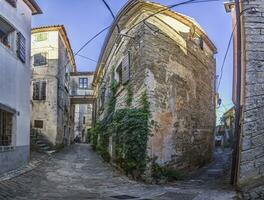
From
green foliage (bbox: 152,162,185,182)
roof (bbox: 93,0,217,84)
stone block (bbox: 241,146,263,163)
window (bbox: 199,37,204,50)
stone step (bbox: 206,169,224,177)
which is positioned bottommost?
stone step (bbox: 206,169,224,177)

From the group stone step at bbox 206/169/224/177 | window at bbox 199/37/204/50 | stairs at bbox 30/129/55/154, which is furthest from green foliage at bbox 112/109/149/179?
stairs at bbox 30/129/55/154

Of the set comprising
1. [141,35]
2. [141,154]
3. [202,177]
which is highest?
[141,35]

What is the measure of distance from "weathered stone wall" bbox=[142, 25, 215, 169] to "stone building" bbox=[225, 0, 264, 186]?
8.60 feet

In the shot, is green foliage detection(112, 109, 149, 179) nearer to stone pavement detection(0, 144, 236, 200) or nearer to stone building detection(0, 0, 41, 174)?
stone pavement detection(0, 144, 236, 200)

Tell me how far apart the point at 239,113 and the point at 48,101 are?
53.3 feet

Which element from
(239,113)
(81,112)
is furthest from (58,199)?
(81,112)

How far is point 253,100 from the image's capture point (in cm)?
898

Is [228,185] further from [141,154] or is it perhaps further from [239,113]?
[141,154]

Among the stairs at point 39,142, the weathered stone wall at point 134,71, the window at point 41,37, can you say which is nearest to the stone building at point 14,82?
the weathered stone wall at point 134,71

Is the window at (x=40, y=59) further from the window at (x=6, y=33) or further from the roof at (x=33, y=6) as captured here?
the window at (x=6, y=33)

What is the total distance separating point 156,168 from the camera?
10703mm

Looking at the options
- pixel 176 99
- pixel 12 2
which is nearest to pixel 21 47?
pixel 12 2

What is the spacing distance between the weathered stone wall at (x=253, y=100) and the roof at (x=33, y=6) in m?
8.95

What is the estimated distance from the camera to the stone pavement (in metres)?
8.34
